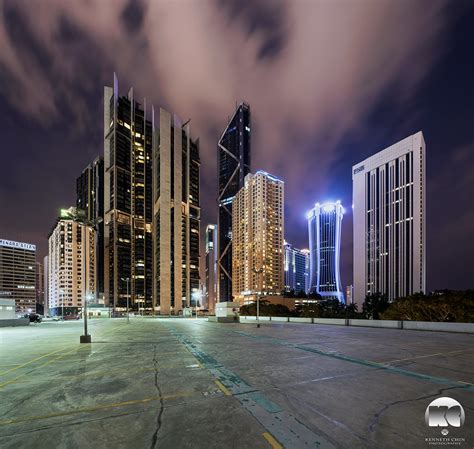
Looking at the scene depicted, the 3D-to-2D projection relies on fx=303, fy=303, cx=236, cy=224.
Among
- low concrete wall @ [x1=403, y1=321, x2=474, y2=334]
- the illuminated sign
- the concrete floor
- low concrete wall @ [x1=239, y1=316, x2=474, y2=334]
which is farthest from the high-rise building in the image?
the concrete floor

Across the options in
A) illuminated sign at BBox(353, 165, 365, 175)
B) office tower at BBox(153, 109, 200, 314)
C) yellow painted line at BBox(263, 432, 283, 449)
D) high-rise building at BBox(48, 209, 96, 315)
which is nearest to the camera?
yellow painted line at BBox(263, 432, 283, 449)

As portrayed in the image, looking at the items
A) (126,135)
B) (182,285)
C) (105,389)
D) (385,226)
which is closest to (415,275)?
(385,226)

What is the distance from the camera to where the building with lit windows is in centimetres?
16950

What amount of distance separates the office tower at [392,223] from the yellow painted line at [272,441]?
525 ft

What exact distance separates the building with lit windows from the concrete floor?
15707 centimetres

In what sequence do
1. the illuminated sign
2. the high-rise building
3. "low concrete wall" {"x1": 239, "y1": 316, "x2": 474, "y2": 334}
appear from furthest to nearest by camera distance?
1. the illuminated sign
2. the high-rise building
3. "low concrete wall" {"x1": 239, "y1": 316, "x2": 474, "y2": 334}

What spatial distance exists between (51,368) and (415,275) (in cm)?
16180

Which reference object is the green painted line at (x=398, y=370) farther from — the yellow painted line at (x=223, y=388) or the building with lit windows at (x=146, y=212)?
the building with lit windows at (x=146, y=212)

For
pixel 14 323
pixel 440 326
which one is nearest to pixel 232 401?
pixel 440 326

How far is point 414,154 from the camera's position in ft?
516

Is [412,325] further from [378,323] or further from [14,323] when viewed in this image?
[14,323]

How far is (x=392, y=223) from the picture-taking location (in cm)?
15788

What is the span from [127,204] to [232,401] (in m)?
186

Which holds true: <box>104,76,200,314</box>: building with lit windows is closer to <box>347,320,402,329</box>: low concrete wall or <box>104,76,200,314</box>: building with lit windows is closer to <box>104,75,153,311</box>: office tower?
<box>104,75,153,311</box>: office tower
